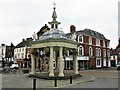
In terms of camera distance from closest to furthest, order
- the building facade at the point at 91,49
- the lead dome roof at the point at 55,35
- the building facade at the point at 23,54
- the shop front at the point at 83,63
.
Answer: the lead dome roof at the point at 55,35 < the shop front at the point at 83,63 < the building facade at the point at 91,49 < the building facade at the point at 23,54

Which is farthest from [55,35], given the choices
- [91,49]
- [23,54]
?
[23,54]

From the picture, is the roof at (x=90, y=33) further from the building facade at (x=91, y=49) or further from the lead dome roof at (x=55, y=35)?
the lead dome roof at (x=55, y=35)

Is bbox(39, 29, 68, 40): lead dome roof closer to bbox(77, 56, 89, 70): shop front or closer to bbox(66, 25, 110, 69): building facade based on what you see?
bbox(66, 25, 110, 69): building facade

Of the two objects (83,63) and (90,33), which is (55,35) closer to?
(83,63)

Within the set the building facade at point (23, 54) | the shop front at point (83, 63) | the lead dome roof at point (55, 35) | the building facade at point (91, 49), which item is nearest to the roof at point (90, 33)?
the building facade at point (91, 49)

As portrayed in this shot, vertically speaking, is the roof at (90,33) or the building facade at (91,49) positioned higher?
the roof at (90,33)

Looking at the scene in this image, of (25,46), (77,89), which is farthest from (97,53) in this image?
(77,89)

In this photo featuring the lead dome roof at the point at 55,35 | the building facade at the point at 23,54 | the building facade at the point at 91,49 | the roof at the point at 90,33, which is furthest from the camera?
the building facade at the point at 23,54

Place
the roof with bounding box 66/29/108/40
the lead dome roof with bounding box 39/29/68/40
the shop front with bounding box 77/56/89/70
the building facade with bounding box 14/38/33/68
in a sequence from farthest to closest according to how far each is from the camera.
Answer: the building facade with bounding box 14/38/33/68, the roof with bounding box 66/29/108/40, the shop front with bounding box 77/56/89/70, the lead dome roof with bounding box 39/29/68/40

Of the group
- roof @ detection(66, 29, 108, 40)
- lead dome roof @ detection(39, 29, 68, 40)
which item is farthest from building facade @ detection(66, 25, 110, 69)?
lead dome roof @ detection(39, 29, 68, 40)

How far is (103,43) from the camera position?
64125 millimetres

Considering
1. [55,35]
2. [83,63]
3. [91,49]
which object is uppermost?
[55,35]

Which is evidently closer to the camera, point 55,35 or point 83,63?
point 55,35

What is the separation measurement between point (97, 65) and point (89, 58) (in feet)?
14.7
